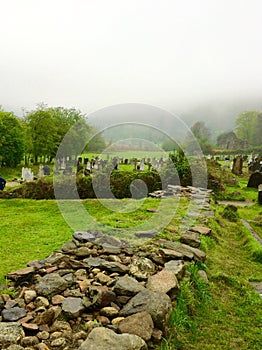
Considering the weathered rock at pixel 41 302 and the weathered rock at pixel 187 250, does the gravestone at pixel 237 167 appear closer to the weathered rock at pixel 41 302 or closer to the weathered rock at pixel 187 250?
the weathered rock at pixel 187 250

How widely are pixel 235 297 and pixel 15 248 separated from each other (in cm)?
399

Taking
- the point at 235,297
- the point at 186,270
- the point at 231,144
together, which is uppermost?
the point at 231,144

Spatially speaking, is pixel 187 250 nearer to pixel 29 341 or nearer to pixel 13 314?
pixel 13 314

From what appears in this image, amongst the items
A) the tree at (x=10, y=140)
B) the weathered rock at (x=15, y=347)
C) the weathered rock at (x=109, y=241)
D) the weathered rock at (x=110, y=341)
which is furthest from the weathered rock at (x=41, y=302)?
the tree at (x=10, y=140)

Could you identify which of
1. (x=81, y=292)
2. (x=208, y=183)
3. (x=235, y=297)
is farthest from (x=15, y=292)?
(x=208, y=183)

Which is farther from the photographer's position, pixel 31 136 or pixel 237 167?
pixel 31 136

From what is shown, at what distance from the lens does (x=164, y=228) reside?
7.48 meters

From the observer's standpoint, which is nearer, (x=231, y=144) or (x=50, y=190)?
(x=50, y=190)

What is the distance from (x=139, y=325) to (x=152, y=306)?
1.14 ft

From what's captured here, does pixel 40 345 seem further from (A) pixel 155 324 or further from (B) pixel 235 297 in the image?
(B) pixel 235 297

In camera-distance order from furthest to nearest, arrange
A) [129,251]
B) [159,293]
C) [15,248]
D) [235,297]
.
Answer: [15,248] < [129,251] < [235,297] < [159,293]

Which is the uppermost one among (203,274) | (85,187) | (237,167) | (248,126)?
(248,126)

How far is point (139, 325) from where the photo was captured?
338 centimetres

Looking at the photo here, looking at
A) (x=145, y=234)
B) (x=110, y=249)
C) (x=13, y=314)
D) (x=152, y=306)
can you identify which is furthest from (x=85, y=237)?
(x=152, y=306)
